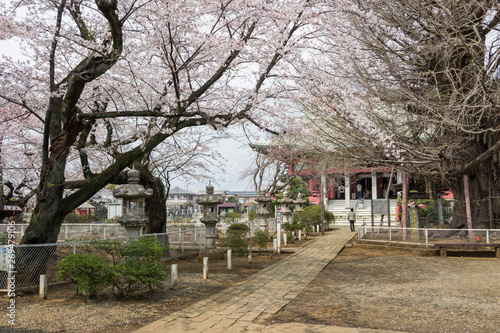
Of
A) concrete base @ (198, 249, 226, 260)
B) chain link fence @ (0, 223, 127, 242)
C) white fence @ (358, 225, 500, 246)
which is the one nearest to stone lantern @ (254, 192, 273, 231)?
white fence @ (358, 225, 500, 246)

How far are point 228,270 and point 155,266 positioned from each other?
4227 mm

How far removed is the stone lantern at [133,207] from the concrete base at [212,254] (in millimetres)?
4306

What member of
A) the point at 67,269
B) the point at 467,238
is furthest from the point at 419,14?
the point at 67,269

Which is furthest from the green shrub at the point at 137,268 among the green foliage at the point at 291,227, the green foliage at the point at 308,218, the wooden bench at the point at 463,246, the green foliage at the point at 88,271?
the green foliage at the point at 308,218

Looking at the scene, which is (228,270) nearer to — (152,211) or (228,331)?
(152,211)

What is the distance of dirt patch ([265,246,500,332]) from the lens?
6.14 m

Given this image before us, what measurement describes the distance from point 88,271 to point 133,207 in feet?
11.9

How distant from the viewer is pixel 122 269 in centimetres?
757

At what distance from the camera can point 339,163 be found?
21.7 meters

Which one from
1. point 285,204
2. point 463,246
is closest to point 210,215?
point 463,246

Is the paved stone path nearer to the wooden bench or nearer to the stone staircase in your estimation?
the wooden bench

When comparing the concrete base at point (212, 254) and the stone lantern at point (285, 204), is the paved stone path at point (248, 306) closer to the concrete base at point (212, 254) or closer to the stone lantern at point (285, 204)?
the concrete base at point (212, 254)

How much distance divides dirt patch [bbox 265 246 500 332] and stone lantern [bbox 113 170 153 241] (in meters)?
5.10

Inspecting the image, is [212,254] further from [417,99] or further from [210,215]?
[417,99]
